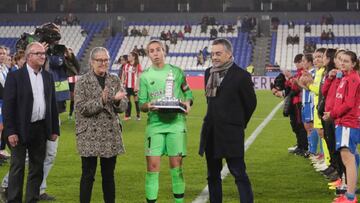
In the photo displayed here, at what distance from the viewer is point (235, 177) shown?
8016 millimetres

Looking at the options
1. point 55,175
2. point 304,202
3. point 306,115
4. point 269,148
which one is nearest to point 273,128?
point 269,148

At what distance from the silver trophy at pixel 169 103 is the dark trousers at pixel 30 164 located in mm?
1317

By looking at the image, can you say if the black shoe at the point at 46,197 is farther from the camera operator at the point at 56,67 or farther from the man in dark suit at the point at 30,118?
the man in dark suit at the point at 30,118

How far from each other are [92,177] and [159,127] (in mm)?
885

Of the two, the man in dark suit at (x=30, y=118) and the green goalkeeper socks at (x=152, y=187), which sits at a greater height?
the man in dark suit at (x=30, y=118)

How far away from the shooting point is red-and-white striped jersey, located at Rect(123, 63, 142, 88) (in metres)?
22.9

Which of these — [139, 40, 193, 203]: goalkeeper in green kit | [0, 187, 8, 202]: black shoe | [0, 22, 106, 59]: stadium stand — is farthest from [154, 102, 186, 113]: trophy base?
[0, 22, 106, 59]: stadium stand

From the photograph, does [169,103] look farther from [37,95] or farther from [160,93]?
[37,95]

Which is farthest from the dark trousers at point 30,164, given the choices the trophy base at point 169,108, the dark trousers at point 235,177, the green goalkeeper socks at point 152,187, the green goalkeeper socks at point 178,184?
the dark trousers at point 235,177

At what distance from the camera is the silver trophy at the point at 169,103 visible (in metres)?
8.16

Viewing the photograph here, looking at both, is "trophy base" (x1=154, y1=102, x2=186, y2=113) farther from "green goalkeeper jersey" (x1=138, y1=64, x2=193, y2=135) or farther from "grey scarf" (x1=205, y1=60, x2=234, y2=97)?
"grey scarf" (x1=205, y1=60, x2=234, y2=97)

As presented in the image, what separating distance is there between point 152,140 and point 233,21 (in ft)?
163

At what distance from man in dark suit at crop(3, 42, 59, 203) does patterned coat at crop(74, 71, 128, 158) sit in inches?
19.0

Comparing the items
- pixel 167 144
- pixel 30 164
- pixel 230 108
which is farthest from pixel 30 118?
pixel 230 108
